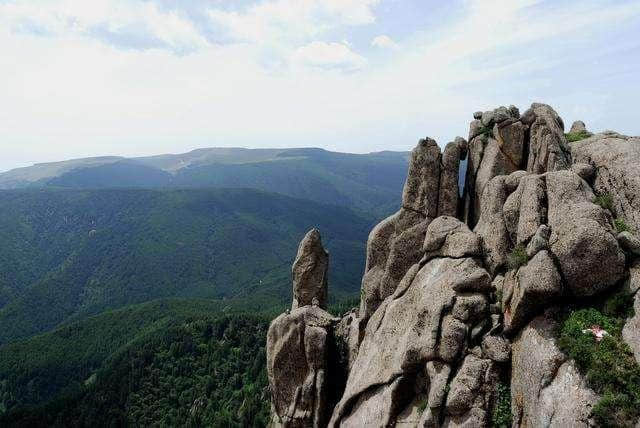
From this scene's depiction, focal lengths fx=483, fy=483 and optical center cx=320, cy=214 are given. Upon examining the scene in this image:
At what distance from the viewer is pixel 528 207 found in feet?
106

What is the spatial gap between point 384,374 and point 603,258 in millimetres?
15813

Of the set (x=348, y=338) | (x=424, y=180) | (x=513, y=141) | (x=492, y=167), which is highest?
(x=513, y=141)

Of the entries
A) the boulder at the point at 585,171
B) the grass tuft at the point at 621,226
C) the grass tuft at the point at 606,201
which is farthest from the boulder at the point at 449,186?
the grass tuft at the point at 621,226

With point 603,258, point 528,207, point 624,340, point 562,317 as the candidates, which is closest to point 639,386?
point 624,340

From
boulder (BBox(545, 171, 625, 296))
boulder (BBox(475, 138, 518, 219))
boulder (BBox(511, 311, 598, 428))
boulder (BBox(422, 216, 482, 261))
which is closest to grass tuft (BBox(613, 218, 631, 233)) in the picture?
boulder (BBox(545, 171, 625, 296))

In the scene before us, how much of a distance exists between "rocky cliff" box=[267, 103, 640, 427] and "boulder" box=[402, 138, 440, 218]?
100mm

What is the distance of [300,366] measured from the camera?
44.6 m

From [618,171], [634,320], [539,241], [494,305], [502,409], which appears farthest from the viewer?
[618,171]

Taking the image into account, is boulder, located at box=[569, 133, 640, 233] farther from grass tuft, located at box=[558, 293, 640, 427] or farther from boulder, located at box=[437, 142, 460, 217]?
boulder, located at box=[437, 142, 460, 217]

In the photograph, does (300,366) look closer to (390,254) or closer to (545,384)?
(390,254)

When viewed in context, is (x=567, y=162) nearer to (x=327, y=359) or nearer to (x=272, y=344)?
(x=327, y=359)

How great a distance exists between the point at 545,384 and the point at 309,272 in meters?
33.4

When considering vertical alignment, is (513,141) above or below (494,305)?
above

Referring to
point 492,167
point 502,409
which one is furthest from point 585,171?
point 502,409
